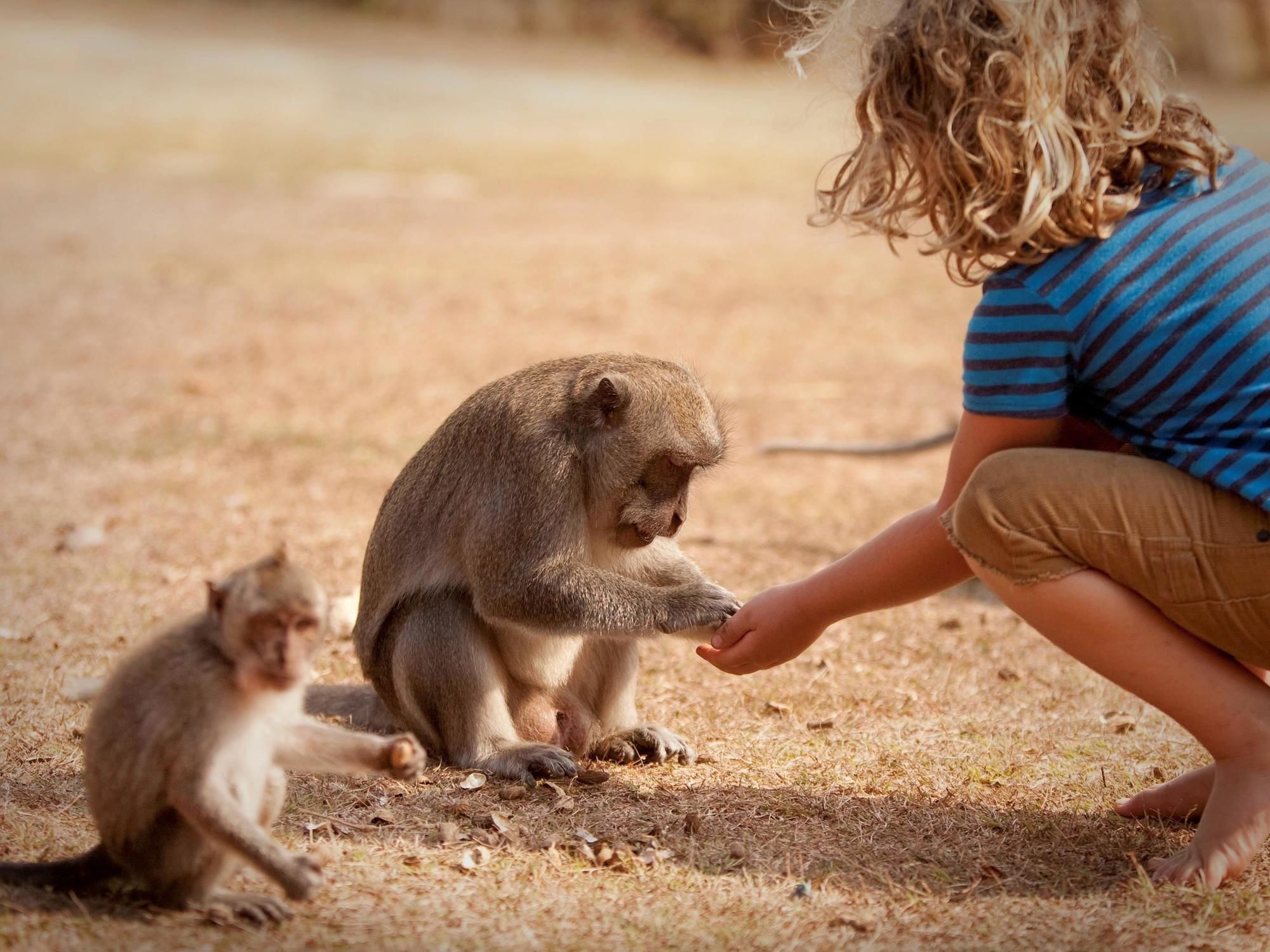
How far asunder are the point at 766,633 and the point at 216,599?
1.72m

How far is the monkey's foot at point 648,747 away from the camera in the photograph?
4613mm

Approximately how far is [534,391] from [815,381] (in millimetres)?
6308

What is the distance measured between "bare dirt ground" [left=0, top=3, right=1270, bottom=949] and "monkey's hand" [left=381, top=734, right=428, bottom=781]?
0.31 meters

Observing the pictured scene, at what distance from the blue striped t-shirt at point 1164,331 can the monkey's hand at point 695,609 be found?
1215 millimetres

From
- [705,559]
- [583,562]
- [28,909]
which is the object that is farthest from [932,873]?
[705,559]

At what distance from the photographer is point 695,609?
14.5 ft

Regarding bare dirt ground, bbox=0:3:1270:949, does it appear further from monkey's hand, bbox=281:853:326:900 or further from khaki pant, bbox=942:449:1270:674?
khaki pant, bbox=942:449:1270:674

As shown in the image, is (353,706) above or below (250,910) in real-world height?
below

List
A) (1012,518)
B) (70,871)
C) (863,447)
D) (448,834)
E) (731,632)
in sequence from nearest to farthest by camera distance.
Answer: (70,871)
(1012,518)
(448,834)
(731,632)
(863,447)

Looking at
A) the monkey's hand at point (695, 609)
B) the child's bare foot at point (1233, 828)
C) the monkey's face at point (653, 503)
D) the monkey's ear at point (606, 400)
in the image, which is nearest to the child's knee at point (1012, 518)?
the child's bare foot at point (1233, 828)

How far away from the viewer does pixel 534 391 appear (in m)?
4.59

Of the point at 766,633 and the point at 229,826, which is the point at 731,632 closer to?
the point at 766,633

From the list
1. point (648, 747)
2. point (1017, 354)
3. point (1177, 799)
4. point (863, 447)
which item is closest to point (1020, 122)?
point (1017, 354)

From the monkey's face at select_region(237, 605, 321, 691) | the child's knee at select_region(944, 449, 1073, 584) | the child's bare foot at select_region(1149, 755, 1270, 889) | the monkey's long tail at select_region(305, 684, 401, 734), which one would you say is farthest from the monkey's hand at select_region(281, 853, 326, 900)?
the child's bare foot at select_region(1149, 755, 1270, 889)
